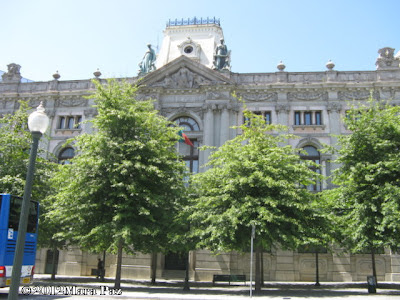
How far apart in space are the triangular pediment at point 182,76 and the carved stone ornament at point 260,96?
8.97 feet

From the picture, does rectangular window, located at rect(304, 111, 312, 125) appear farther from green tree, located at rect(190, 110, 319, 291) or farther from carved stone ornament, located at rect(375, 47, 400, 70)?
green tree, located at rect(190, 110, 319, 291)

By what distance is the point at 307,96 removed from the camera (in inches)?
1357

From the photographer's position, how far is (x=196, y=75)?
117 ft

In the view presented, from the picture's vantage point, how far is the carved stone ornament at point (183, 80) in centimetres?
3553

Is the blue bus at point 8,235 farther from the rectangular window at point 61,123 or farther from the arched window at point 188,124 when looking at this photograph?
the rectangular window at point 61,123

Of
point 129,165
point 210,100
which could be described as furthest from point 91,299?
point 210,100

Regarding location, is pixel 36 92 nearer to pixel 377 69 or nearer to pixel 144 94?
pixel 144 94

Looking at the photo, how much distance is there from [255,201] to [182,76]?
62.6 ft

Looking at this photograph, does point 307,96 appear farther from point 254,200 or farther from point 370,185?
point 254,200

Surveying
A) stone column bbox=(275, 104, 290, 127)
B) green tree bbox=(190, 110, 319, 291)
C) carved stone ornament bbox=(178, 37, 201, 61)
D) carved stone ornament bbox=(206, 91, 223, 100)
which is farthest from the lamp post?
carved stone ornament bbox=(178, 37, 201, 61)

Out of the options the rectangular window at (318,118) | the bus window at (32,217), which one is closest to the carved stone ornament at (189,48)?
the rectangular window at (318,118)

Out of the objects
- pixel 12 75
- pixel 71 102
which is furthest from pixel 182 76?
pixel 12 75

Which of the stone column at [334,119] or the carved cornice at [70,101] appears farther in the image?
the carved cornice at [70,101]

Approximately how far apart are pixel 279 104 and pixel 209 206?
15843 millimetres
